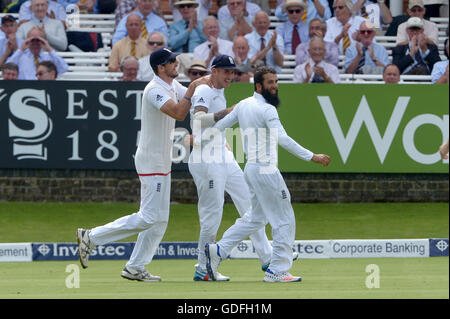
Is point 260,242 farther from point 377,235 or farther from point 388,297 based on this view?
point 377,235

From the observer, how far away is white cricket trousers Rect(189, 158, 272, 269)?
9680 millimetres

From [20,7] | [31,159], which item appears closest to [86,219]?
[31,159]

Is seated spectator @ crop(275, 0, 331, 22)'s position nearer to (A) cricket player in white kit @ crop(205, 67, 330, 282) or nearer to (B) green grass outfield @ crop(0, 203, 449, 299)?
(B) green grass outfield @ crop(0, 203, 449, 299)

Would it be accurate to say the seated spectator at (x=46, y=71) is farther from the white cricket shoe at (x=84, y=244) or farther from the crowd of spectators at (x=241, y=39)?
the white cricket shoe at (x=84, y=244)

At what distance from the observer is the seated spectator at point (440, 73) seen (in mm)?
15773

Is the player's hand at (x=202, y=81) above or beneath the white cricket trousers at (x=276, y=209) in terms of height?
above

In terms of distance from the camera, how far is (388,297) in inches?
308

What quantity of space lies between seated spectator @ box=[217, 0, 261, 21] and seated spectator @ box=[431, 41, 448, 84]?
9.65 feet

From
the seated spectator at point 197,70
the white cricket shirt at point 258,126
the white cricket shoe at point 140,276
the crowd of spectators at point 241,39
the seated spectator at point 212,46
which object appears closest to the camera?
the white cricket shirt at point 258,126

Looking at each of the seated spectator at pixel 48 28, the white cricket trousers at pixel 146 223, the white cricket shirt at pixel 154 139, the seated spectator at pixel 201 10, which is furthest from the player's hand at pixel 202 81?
the seated spectator at pixel 201 10

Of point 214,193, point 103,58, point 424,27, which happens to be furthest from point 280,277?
point 424,27

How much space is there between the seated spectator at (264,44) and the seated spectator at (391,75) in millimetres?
1524

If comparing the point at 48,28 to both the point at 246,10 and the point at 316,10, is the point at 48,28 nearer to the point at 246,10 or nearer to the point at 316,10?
the point at 246,10

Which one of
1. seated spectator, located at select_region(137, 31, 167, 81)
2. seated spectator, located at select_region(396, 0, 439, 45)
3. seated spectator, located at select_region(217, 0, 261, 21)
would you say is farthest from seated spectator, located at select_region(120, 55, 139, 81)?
seated spectator, located at select_region(396, 0, 439, 45)
